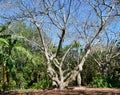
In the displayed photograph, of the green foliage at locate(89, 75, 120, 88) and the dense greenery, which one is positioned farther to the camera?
the green foliage at locate(89, 75, 120, 88)

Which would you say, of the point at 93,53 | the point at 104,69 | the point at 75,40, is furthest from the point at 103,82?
the point at 93,53

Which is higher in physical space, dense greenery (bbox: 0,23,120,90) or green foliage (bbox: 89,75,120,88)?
dense greenery (bbox: 0,23,120,90)

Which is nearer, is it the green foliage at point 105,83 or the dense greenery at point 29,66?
the dense greenery at point 29,66

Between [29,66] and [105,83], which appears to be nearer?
[105,83]

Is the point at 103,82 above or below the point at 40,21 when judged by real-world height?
below

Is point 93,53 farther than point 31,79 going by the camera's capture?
Yes

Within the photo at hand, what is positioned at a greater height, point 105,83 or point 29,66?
point 29,66

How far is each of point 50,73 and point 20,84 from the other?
22.7ft

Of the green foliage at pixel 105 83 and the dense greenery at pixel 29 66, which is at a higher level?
the dense greenery at pixel 29 66

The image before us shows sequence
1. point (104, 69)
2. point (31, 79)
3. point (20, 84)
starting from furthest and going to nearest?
1. point (104, 69)
2. point (31, 79)
3. point (20, 84)

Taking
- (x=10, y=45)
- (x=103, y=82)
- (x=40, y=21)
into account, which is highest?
(x=40, y=21)

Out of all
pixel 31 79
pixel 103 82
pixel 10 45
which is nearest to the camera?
pixel 10 45

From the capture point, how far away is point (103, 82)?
23.5 meters

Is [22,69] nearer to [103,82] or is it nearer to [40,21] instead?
[103,82]
